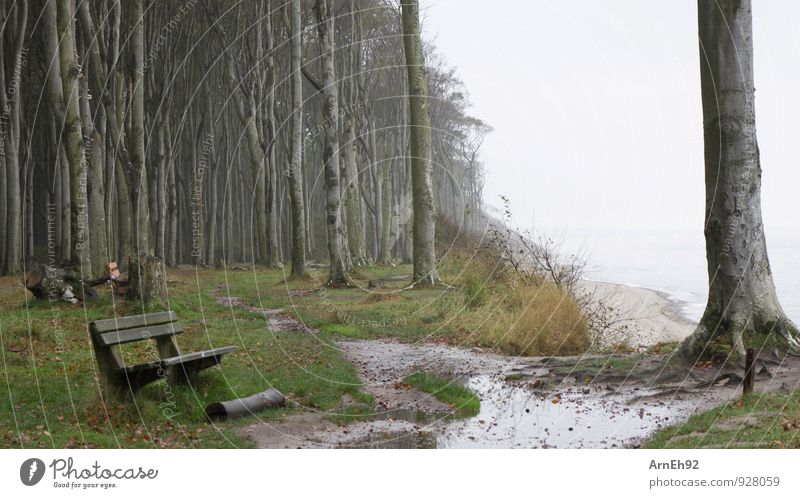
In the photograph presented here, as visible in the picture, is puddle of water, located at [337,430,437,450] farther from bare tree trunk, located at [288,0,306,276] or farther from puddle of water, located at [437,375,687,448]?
bare tree trunk, located at [288,0,306,276]

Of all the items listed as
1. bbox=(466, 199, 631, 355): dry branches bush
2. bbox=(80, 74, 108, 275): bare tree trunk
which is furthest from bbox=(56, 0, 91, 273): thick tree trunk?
bbox=(466, 199, 631, 355): dry branches bush

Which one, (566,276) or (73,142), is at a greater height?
(73,142)

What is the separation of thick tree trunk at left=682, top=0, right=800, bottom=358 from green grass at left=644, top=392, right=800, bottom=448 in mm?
1697

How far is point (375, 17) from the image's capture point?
112 feet

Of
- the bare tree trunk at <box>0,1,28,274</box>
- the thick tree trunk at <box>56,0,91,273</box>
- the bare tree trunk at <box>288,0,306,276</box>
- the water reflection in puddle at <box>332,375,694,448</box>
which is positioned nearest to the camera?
the water reflection in puddle at <box>332,375,694,448</box>

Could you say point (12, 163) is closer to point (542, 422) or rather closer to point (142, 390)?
point (142, 390)

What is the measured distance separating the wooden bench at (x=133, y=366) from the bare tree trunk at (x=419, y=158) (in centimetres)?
1117

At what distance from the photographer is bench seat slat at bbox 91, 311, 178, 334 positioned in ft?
23.4

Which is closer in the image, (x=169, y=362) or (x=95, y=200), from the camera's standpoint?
(x=169, y=362)

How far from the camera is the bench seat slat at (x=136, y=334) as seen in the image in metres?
7.11

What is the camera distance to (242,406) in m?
7.47

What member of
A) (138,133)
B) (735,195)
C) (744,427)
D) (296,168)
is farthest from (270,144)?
(744,427)

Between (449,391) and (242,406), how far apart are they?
2579 mm

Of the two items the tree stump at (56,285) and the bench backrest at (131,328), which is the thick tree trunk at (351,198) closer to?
the tree stump at (56,285)
